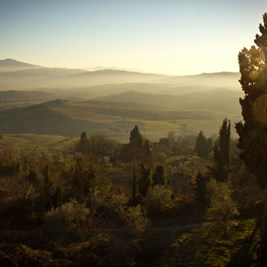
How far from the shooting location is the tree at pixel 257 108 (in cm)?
3250

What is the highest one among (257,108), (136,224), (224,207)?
(257,108)

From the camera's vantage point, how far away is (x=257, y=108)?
107 feet

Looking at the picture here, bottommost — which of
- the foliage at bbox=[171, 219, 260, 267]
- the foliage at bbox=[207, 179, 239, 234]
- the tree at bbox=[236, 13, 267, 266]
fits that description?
the foliage at bbox=[171, 219, 260, 267]

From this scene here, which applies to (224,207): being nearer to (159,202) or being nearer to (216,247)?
(216,247)

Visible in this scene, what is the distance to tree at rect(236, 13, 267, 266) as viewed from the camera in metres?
32.5

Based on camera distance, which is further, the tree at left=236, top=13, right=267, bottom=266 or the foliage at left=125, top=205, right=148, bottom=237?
the foliage at left=125, top=205, right=148, bottom=237

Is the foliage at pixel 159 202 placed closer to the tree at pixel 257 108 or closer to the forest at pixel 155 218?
the forest at pixel 155 218

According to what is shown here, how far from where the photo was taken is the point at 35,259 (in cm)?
3219

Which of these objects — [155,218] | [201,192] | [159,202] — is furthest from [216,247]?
[201,192]

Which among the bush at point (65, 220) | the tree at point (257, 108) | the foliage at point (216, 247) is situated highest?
the tree at point (257, 108)

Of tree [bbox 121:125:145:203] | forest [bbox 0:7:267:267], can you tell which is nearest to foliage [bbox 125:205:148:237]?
forest [bbox 0:7:267:267]

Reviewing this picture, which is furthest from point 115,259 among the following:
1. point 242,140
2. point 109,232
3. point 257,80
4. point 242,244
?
point 257,80

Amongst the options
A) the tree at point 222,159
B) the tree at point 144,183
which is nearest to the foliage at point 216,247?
the tree at point 144,183

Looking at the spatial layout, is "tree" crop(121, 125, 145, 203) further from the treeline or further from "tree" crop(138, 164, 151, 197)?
"tree" crop(138, 164, 151, 197)
